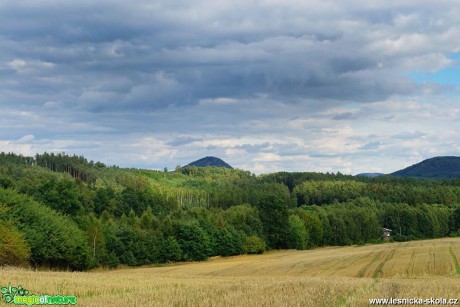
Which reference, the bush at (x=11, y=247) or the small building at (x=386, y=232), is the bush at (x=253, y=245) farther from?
the small building at (x=386, y=232)

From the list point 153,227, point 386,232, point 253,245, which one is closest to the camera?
point 153,227

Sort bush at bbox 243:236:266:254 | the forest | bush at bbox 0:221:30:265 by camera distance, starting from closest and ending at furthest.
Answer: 1. bush at bbox 0:221:30:265
2. the forest
3. bush at bbox 243:236:266:254

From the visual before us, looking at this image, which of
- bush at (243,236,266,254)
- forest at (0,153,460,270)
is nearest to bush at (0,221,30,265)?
forest at (0,153,460,270)

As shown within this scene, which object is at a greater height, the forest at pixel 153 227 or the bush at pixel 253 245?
the forest at pixel 153 227

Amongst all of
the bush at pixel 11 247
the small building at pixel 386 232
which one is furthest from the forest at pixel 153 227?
the small building at pixel 386 232

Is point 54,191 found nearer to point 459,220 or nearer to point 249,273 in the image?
point 249,273

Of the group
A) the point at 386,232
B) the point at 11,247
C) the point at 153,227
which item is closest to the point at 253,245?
the point at 153,227

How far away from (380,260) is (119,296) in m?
57.5

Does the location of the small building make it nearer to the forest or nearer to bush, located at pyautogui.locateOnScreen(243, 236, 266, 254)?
the forest

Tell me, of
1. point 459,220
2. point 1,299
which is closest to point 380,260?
point 1,299

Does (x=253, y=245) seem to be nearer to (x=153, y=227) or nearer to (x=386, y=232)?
(x=153, y=227)

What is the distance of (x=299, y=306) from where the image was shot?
77.5ft

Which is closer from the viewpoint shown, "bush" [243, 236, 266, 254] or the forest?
the forest

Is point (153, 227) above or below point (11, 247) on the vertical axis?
below
